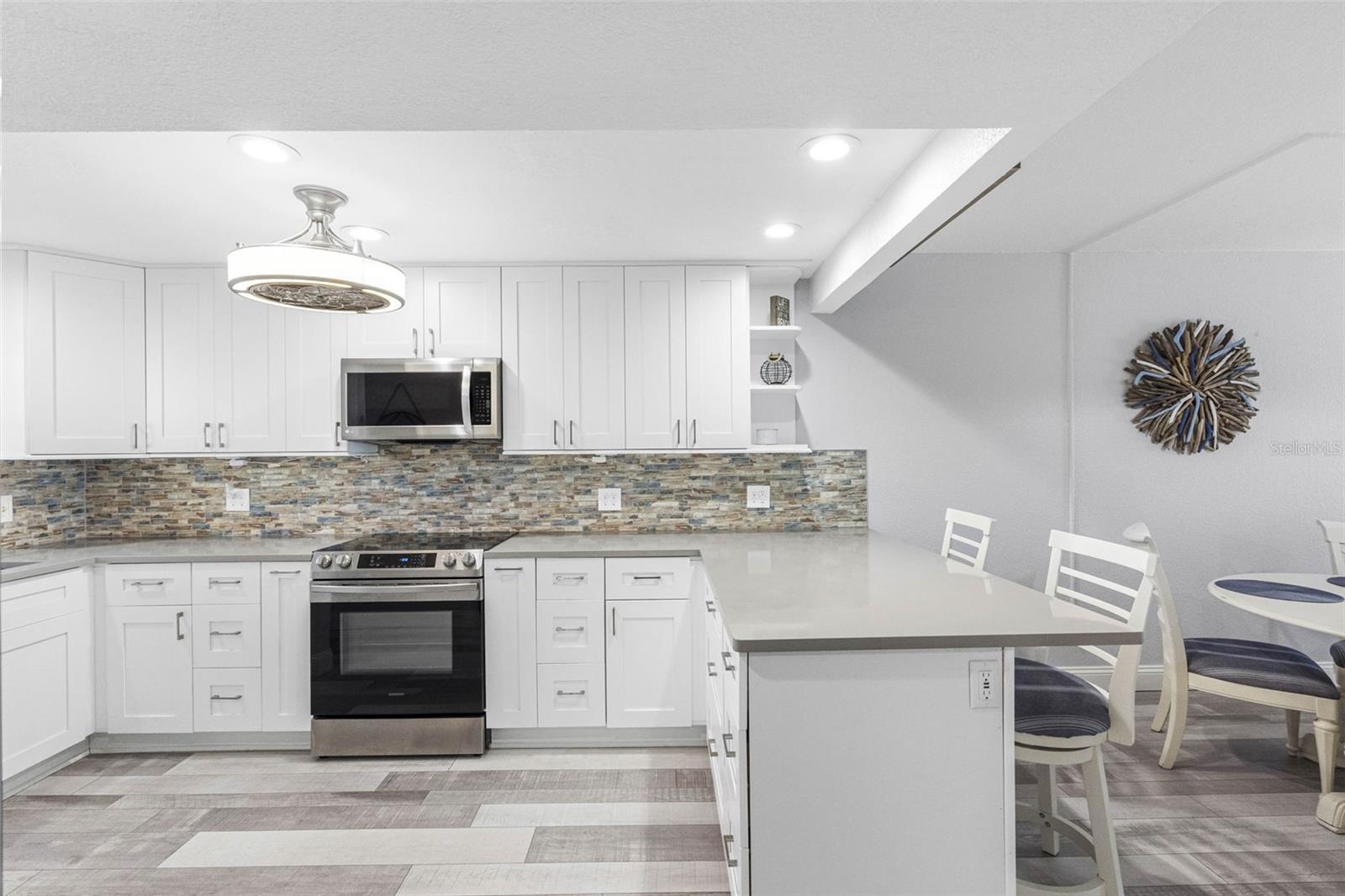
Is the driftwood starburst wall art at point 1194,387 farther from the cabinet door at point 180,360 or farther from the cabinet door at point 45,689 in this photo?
the cabinet door at point 45,689

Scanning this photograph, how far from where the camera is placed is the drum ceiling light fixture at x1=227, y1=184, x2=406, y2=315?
206 centimetres

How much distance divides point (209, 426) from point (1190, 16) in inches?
148

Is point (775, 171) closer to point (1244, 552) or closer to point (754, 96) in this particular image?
point (754, 96)

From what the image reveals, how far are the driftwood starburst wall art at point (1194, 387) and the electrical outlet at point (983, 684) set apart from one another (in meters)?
2.51

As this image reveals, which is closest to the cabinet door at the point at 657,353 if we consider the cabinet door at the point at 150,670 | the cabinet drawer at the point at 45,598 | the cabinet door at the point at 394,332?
the cabinet door at the point at 394,332

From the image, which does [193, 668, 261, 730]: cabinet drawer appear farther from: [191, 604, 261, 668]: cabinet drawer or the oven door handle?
the oven door handle

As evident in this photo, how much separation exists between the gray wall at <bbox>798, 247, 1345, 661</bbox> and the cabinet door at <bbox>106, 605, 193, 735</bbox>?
3.22 meters

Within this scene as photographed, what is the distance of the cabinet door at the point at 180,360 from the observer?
3.31 meters

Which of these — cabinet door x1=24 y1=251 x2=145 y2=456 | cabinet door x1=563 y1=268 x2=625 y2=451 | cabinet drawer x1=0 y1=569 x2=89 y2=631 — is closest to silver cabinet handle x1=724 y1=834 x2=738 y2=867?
cabinet door x1=563 y1=268 x2=625 y2=451

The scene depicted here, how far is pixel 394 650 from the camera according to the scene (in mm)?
2973

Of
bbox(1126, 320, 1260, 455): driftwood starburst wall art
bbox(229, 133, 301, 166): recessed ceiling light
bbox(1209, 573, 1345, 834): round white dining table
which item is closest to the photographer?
bbox(229, 133, 301, 166): recessed ceiling light

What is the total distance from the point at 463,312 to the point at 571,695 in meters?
1.82

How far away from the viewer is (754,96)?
1.56 m

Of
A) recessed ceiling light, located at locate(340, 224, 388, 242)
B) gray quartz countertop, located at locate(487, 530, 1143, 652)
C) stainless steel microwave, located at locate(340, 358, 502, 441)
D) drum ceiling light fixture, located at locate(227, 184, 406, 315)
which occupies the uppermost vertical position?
recessed ceiling light, located at locate(340, 224, 388, 242)
